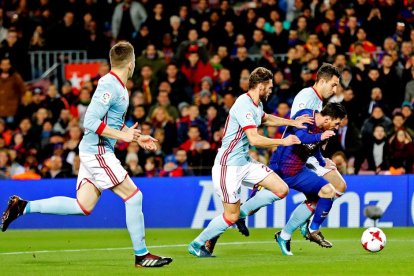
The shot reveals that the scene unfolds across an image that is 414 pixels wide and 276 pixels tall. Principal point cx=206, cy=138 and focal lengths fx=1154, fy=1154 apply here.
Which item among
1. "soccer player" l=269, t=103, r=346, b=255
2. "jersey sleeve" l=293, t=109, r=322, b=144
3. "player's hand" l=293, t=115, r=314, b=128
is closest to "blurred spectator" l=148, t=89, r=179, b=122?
"soccer player" l=269, t=103, r=346, b=255

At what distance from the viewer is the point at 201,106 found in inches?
848

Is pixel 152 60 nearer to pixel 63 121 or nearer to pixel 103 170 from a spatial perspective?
pixel 63 121

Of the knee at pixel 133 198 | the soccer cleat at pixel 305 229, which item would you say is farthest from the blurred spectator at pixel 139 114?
the knee at pixel 133 198

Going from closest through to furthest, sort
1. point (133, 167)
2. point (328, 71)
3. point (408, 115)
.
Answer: point (328, 71) < point (133, 167) < point (408, 115)

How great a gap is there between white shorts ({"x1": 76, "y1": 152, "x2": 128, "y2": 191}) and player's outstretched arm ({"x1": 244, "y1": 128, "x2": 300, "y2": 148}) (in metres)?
1.48

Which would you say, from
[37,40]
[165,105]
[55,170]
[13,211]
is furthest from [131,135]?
[37,40]

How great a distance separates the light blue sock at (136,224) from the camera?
452 inches

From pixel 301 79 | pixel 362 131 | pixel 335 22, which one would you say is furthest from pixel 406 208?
pixel 335 22

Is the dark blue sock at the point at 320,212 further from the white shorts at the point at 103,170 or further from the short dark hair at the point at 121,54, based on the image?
the short dark hair at the point at 121,54

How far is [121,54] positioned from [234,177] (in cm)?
202

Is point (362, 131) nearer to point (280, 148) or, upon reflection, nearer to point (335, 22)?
point (335, 22)

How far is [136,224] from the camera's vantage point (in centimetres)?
1150

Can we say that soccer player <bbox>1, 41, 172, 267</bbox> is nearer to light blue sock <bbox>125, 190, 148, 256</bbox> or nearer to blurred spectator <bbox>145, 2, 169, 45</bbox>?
light blue sock <bbox>125, 190, 148, 256</bbox>

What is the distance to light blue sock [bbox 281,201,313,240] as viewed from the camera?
1320 cm
